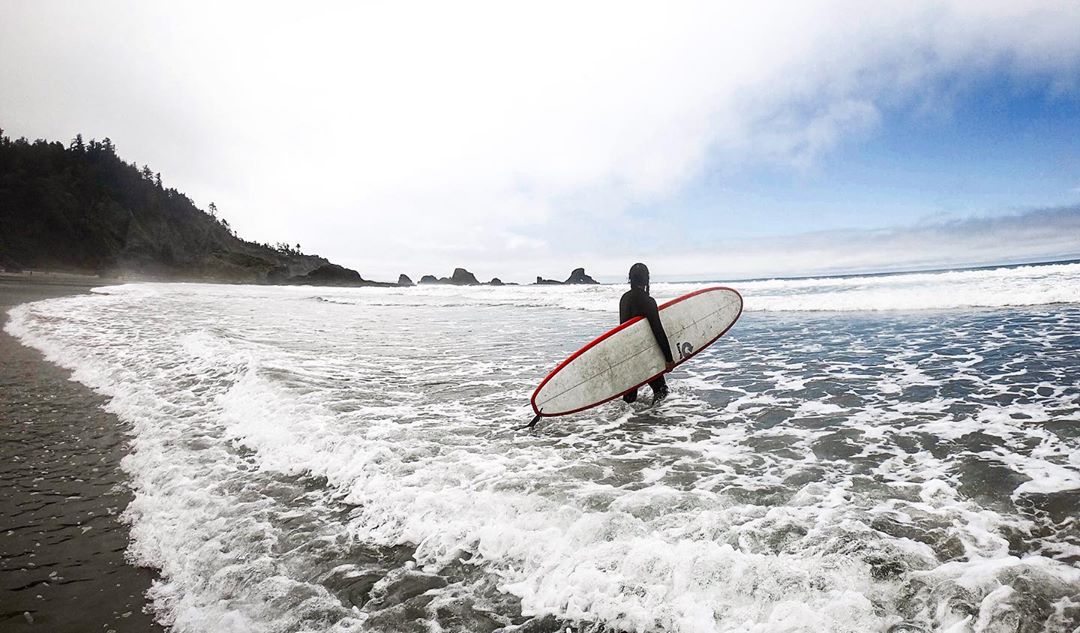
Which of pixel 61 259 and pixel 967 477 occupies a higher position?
pixel 61 259

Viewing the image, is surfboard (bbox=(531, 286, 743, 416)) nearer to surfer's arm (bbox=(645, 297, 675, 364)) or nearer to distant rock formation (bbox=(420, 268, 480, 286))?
surfer's arm (bbox=(645, 297, 675, 364))

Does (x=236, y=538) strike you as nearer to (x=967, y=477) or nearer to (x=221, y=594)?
(x=221, y=594)

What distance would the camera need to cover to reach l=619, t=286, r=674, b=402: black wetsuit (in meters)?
7.08

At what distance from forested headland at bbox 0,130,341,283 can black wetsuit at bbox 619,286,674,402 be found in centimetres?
10260

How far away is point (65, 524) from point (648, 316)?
6737 millimetres

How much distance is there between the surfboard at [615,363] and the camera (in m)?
6.39

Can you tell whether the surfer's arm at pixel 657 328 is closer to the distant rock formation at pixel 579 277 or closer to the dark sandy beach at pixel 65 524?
the dark sandy beach at pixel 65 524

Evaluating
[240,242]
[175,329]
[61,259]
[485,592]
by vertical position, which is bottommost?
[485,592]

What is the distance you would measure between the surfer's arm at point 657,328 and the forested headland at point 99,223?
10294cm

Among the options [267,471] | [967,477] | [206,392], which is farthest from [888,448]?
[206,392]

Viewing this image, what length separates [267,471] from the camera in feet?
16.4

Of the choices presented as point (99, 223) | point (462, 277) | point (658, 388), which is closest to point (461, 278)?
point (462, 277)

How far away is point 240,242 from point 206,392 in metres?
161

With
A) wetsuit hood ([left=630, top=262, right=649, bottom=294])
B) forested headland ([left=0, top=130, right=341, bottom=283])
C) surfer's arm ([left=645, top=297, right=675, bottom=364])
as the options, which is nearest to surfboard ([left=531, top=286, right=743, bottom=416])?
surfer's arm ([left=645, top=297, right=675, bottom=364])
